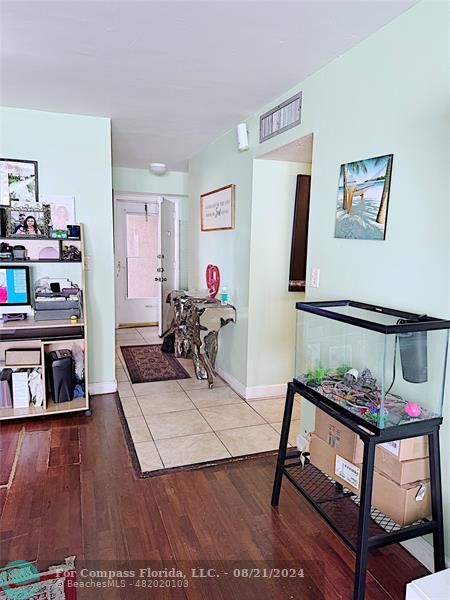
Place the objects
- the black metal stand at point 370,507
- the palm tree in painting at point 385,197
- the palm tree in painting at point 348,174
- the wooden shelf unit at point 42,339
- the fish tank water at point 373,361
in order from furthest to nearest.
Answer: the wooden shelf unit at point 42,339
the palm tree in painting at point 348,174
the palm tree in painting at point 385,197
the fish tank water at point 373,361
the black metal stand at point 370,507

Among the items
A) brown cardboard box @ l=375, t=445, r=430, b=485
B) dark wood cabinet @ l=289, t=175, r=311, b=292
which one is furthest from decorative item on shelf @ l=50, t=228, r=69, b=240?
brown cardboard box @ l=375, t=445, r=430, b=485

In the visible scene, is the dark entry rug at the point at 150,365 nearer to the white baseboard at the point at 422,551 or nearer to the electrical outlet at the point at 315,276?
the electrical outlet at the point at 315,276

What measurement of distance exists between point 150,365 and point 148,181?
2.47 metres

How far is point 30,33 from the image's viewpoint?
6.59 feet

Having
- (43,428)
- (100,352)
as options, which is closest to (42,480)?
(43,428)

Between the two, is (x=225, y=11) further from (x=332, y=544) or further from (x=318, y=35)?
(x=332, y=544)

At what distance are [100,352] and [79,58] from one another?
7.31ft

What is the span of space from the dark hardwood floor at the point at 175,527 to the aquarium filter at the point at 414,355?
825mm

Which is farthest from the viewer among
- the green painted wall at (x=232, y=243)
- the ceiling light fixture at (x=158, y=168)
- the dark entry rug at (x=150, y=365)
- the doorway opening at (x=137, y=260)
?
the doorway opening at (x=137, y=260)

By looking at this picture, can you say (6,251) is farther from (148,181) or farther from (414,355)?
A: (414,355)

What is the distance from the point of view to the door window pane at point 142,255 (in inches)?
248

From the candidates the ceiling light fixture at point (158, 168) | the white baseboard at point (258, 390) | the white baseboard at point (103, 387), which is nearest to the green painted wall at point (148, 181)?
the ceiling light fixture at point (158, 168)

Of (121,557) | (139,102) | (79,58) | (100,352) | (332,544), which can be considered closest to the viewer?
(121,557)

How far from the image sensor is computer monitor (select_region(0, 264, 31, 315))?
3.20 metres
